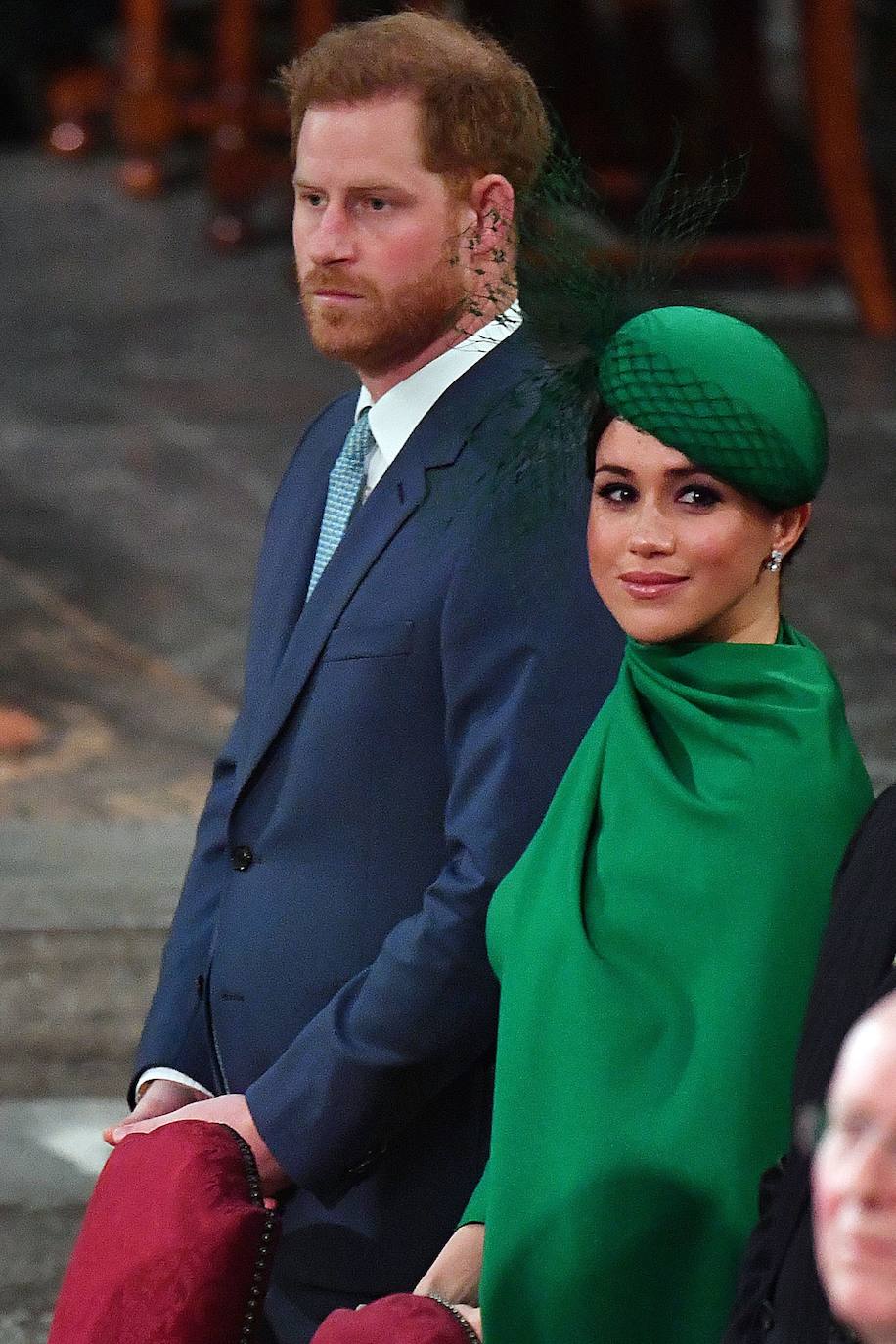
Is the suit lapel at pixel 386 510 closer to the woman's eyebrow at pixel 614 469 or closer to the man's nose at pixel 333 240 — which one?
the man's nose at pixel 333 240

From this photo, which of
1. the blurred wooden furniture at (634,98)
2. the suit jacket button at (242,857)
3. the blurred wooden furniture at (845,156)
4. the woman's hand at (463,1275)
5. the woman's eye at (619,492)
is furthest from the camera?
the blurred wooden furniture at (634,98)

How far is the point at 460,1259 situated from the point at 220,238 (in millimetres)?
5850

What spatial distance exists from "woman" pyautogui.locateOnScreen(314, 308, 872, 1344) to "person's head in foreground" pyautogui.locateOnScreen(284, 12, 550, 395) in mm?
394

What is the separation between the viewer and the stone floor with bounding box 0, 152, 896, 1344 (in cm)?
343

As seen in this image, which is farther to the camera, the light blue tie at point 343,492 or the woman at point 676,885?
the light blue tie at point 343,492

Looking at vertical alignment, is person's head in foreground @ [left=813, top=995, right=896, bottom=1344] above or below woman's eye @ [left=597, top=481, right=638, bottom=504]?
below

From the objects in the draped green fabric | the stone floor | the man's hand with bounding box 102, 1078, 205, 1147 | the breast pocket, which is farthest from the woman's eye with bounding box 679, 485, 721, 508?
the man's hand with bounding box 102, 1078, 205, 1147

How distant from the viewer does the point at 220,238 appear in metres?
7.35

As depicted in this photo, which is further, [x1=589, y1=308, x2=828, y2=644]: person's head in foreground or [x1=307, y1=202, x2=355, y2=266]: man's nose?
[x1=307, y1=202, x2=355, y2=266]: man's nose

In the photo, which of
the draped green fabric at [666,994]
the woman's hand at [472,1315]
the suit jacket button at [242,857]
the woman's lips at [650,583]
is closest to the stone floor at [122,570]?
the woman's lips at [650,583]

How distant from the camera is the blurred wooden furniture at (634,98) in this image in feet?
20.8

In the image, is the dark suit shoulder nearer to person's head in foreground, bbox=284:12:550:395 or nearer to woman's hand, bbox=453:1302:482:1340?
woman's hand, bbox=453:1302:482:1340

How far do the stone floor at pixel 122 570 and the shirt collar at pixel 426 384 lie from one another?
0.35 m

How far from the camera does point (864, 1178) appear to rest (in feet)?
3.55
